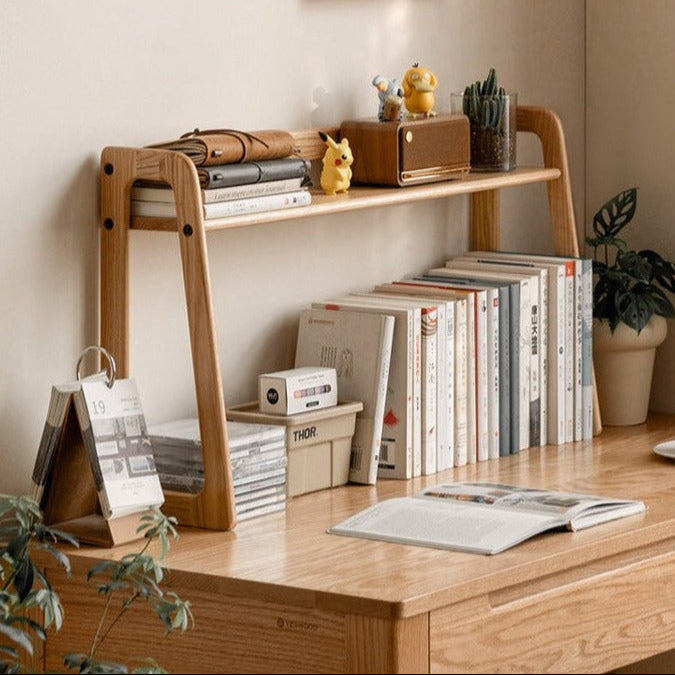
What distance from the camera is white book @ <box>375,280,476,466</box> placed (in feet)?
8.41

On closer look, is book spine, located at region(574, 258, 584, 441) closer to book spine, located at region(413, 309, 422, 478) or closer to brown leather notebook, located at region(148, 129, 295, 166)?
book spine, located at region(413, 309, 422, 478)

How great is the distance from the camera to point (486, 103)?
2682 mm

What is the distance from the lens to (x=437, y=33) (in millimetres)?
2777

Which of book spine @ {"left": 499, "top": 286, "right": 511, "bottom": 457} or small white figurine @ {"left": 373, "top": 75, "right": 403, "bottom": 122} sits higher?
small white figurine @ {"left": 373, "top": 75, "right": 403, "bottom": 122}

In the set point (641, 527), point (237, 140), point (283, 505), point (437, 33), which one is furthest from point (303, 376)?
point (437, 33)

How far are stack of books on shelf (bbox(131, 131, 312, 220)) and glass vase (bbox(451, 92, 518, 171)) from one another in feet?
1.56

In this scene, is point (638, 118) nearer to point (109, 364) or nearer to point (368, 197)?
point (368, 197)

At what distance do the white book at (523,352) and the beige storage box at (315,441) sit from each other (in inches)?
13.5

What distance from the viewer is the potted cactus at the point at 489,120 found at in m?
2.69

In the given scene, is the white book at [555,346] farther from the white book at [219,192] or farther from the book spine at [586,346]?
the white book at [219,192]

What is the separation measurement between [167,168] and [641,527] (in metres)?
0.76

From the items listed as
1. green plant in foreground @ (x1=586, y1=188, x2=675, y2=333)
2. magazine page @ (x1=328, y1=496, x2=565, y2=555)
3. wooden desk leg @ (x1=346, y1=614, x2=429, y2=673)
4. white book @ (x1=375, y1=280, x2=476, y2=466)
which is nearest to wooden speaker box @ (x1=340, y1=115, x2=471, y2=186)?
white book @ (x1=375, y1=280, x2=476, y2=466)

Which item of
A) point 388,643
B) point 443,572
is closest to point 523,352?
point 443,572

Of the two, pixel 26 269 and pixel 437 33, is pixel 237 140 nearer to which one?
pixel 26 269
